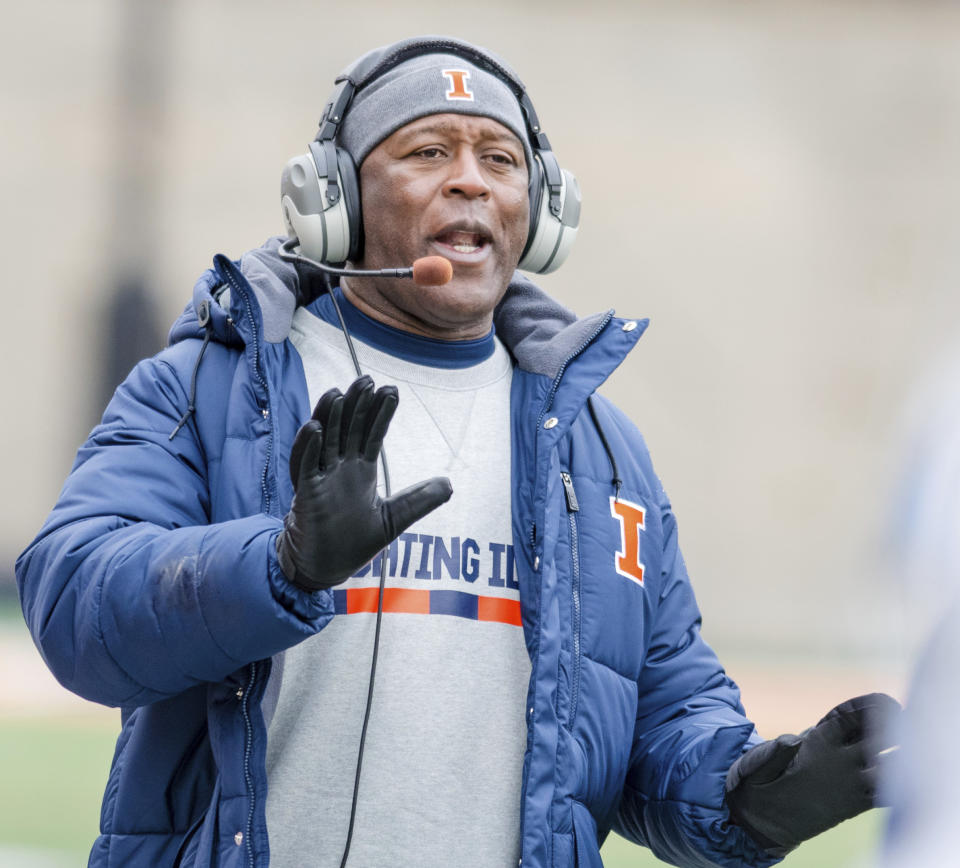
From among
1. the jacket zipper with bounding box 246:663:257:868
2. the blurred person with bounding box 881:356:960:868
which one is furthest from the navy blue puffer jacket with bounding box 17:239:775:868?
the blurred person with bounding box 881:356:960:868

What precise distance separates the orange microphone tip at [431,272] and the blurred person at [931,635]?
922mm

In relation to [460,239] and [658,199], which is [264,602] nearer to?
[460,239]

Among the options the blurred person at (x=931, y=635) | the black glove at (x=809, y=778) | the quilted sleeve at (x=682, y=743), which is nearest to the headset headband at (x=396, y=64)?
the quilted sleeve at (x=682, y=743)

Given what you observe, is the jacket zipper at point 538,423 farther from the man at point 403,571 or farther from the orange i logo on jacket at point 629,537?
the orange i logo on jacket at point 629,537

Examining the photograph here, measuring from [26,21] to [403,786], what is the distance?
8110mm

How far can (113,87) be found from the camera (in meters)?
8.52

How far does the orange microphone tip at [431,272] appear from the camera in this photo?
179 centimetres

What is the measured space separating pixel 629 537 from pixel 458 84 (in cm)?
74

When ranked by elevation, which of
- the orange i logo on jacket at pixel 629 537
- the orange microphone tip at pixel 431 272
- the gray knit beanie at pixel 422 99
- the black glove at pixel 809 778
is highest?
the gray knit beanie at pixel 422 99

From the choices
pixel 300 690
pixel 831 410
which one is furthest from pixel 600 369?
pixel 831 410

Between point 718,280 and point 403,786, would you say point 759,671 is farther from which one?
point 403,786

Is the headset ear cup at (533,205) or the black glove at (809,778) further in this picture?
the headset ear cup at (533,205)

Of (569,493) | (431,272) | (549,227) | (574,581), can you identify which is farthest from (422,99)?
(574,581)

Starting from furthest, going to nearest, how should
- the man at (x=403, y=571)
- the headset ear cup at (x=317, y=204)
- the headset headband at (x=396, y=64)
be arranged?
1. the headset headband at (x=396, y=64)
2. the headset ear cup at (x=317, y=204)
3. the man at (x=403, y=571)
